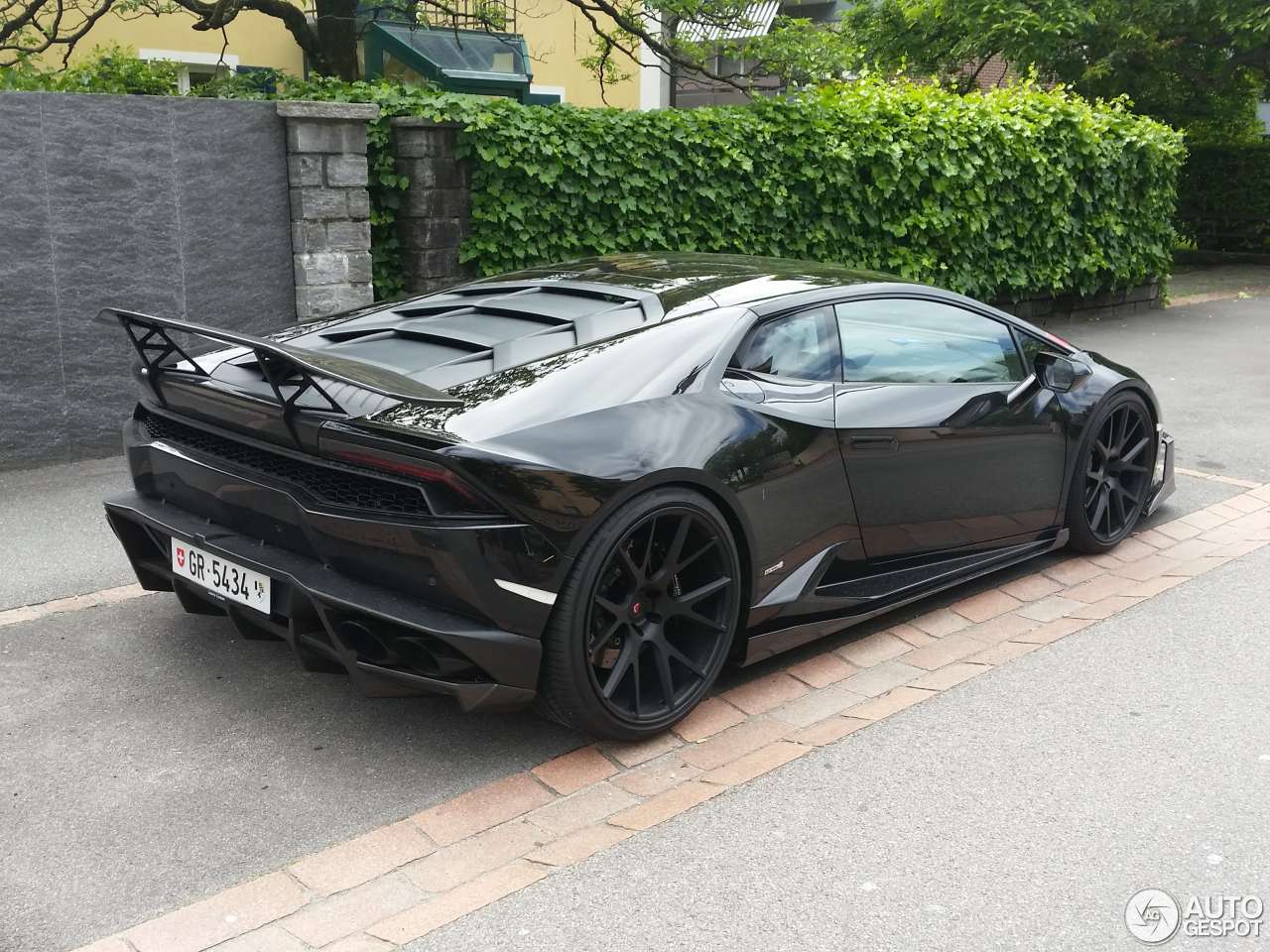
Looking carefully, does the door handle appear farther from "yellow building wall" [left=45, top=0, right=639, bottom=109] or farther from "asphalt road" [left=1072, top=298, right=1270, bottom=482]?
"yellow building wall" [left=45, top=0, right=639, bottom=109]

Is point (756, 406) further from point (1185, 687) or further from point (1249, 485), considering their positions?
point (1249, 485)

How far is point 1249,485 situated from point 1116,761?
3.78m

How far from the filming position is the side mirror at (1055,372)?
513 centimetres

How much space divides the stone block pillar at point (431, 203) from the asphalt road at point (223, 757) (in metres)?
3.57

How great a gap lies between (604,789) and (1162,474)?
3615 millimetres

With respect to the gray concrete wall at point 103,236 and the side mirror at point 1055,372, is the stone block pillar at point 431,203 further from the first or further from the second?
the side mirror at point 1055,372

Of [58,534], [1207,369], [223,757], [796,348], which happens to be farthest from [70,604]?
[1207,369]

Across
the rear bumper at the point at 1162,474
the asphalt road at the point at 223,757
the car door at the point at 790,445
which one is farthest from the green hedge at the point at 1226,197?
the car door at the point at 790,445

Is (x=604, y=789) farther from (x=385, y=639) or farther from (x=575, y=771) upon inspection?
(x=385, y=639)

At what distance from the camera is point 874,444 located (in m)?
4.34

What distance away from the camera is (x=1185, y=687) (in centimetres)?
425

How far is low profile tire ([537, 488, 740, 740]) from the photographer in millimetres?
3475

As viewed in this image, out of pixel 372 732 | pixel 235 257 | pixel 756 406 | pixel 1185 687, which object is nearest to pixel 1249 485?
pixel 1185 687

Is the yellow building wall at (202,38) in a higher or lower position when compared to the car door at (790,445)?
higher
